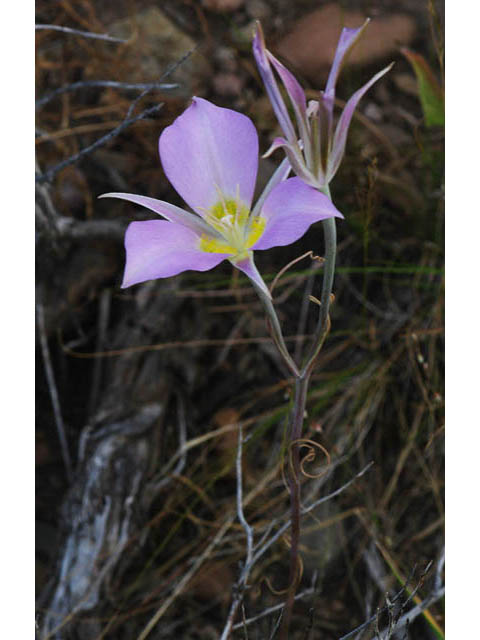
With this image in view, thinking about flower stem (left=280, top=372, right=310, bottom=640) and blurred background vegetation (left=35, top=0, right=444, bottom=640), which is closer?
flower stem (left=280, top=372, right=310, bottom=640)

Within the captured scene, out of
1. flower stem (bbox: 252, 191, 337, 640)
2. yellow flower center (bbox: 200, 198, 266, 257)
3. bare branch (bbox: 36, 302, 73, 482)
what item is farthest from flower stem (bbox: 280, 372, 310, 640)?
bare branch (bbox: 36, 302, 73, 482)

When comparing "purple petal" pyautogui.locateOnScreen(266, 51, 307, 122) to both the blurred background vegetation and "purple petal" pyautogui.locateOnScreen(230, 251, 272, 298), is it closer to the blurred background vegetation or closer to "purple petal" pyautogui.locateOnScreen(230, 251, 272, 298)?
"purple petal" pyautogui.locateOnScreen(230, 251, 272, 298)

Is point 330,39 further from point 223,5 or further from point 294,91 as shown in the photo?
point 294,91
